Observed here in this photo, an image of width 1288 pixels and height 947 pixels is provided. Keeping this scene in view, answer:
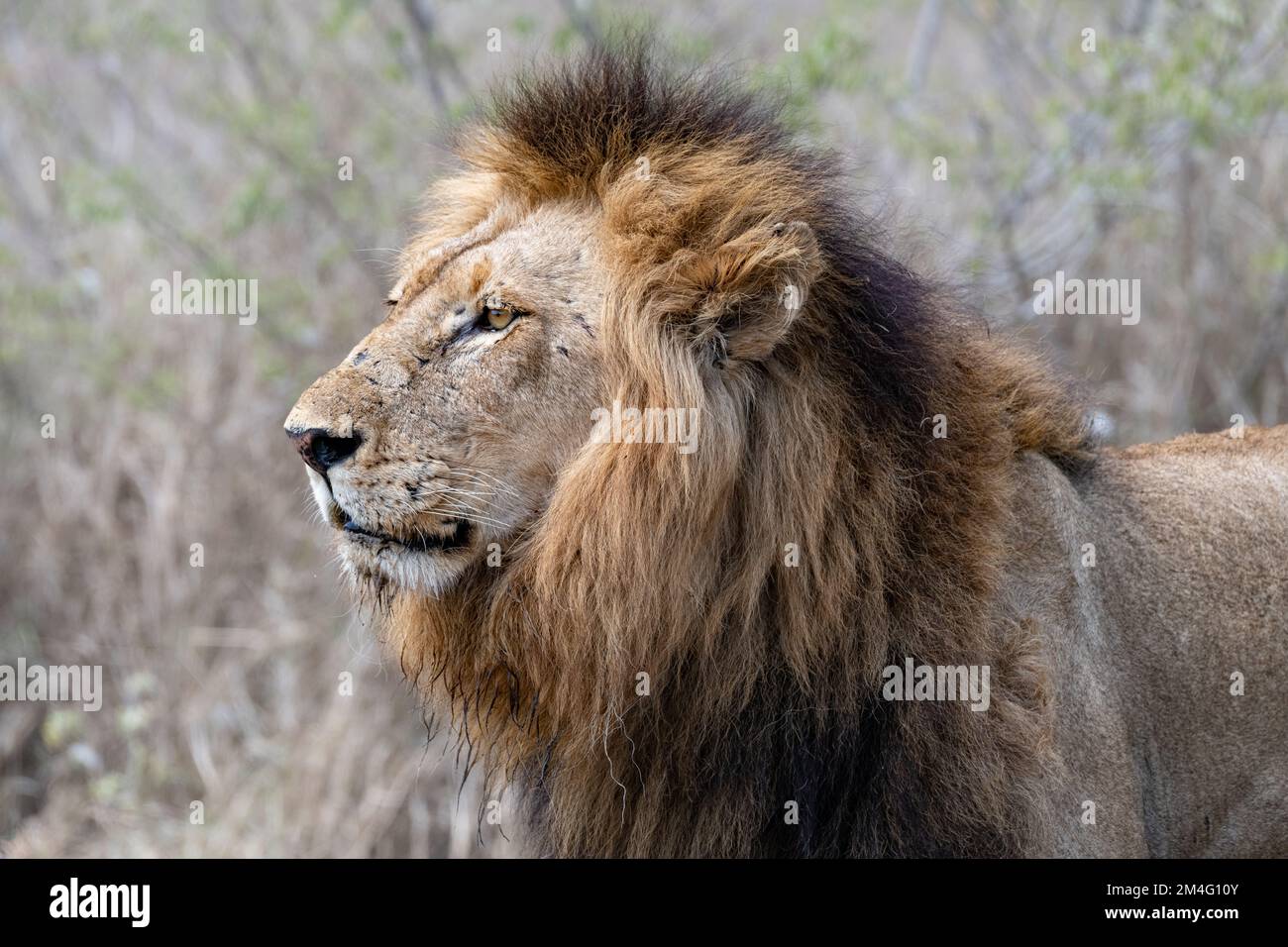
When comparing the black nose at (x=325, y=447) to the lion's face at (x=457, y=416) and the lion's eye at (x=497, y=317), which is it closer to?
the lion's face at (x=457, y=416)

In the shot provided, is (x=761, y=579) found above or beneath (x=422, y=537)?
beneath

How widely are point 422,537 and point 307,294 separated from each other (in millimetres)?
4614

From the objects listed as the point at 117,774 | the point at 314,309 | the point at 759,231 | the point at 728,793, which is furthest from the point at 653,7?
the point at 728,793

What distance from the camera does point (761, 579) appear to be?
2.82m

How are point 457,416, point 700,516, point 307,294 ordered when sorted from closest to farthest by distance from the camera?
point 700,516
point 457,416
point 307,294

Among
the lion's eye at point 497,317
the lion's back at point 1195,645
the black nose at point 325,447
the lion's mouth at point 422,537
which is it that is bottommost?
the lion's back at point 1195,645

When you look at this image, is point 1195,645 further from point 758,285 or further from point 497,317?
point 497,317

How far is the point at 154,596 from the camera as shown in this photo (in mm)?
6926

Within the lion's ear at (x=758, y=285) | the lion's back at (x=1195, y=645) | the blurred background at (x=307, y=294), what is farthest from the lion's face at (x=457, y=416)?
the blurred background at (x=307, y=294)

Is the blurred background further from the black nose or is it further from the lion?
the black nose

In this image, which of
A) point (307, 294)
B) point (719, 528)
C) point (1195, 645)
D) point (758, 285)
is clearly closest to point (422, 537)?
point (719, 528)

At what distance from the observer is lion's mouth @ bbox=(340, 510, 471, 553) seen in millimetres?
2861

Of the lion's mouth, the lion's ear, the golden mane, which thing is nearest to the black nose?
the lion's mouth

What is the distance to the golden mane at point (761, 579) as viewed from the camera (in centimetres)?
281
